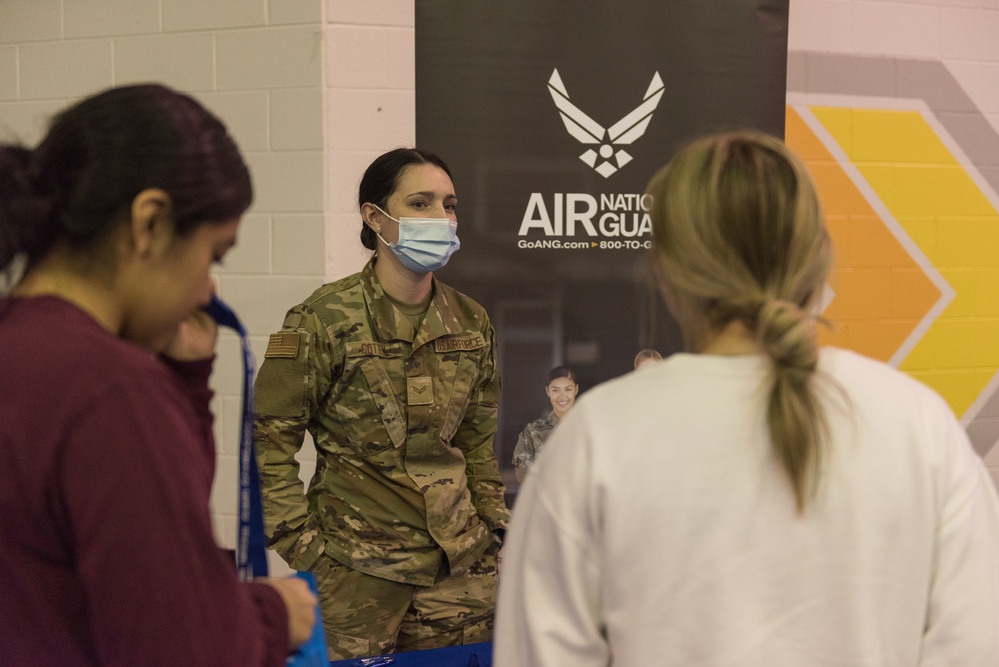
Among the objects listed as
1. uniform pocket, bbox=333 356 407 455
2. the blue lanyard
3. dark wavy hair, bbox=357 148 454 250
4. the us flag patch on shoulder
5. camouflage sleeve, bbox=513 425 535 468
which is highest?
dark wavy hair, bbox=357 148 454 250

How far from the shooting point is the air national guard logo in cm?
312

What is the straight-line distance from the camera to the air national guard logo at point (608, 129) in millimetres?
3117

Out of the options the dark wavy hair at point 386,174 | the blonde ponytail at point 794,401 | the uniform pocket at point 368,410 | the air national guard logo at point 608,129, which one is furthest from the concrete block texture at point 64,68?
the blonde ponytail at point 794,401

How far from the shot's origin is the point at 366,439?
2.26 metres

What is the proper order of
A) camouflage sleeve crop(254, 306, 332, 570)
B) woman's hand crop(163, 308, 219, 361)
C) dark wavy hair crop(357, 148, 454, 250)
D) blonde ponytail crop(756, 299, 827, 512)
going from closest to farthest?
blonde ponytail crop(756, 299, 827, 512), woman's hand crop(163, 308, 219, 361), camouflage sleeve crop(254, 306, 332, 570), dark wavy hair crop(357, 148, 454, 250)

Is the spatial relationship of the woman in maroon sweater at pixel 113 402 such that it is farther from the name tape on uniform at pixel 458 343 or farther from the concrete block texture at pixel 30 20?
the concrete block texture at pixel 30 20

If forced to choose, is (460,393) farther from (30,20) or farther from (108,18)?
(30,20)

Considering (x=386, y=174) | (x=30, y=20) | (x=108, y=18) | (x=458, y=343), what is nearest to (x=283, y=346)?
(x=458, y=343)

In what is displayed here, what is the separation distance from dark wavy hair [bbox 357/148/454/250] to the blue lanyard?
1.39 meters

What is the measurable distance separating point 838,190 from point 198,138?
312 centimetres

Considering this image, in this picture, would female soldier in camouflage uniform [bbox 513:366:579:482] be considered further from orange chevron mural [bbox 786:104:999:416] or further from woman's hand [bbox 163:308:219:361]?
woman's hand [bbox 163:308:219:361]

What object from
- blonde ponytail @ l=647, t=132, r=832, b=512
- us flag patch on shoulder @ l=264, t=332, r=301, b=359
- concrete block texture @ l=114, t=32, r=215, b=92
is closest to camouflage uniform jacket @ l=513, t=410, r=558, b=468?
us flag patch on shoulder @ l=264, t=332, r=301, b=359

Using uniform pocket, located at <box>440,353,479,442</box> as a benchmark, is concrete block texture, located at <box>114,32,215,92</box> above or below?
above

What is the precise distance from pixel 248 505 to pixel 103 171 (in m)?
0.45
